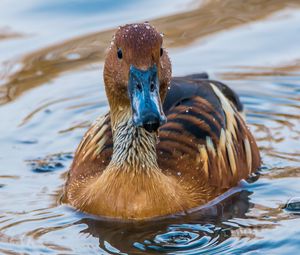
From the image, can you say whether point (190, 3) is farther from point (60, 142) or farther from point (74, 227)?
point (74, 227)

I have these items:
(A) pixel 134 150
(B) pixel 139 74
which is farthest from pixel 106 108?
(B) pixel 139 74

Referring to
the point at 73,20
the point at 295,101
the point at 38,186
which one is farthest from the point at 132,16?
the point at 38,186

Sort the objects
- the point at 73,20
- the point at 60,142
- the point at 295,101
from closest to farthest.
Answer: the point at 60,142, the point at 295,101, the point at 73,20

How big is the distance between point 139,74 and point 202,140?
4.91 ft

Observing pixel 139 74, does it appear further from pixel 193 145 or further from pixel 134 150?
pixel 193 145

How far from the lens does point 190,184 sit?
972 cm

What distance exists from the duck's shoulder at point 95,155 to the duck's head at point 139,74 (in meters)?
0.72

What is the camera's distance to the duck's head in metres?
8.45

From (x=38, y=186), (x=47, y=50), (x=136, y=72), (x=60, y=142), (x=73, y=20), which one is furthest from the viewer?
(x=73, y=20)

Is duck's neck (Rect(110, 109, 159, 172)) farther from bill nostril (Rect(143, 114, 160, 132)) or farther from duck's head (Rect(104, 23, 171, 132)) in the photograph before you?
bill nostril (Rect(143, 114, 160, 132))

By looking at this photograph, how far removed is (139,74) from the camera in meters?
8.70

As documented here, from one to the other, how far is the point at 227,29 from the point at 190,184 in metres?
5.16

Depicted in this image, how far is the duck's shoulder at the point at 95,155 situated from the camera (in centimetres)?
992

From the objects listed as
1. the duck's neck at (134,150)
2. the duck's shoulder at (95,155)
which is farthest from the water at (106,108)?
the duck's neck at (134,150)
